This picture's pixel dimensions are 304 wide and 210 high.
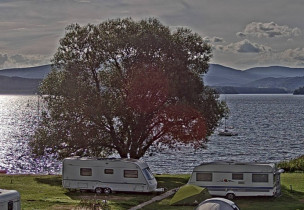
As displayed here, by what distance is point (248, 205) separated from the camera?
3134 cm

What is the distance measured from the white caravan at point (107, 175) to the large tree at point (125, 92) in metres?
5.54

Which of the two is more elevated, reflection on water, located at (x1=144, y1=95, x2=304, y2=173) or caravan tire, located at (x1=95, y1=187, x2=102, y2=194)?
caravan tire, located at (x1=95, y1=187, x2=102, y2=194)

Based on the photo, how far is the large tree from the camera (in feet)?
131

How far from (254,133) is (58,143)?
83.1 metres

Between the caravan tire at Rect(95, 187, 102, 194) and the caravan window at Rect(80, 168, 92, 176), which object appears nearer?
the caravan tire at Rect(95, 187, 102, 194)

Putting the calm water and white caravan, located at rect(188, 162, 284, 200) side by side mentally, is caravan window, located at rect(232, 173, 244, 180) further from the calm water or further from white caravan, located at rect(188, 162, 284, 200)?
the calm water

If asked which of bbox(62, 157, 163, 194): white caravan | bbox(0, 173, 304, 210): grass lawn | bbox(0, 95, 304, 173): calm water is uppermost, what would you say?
bbox(62, 157, 163, 194): white caravan

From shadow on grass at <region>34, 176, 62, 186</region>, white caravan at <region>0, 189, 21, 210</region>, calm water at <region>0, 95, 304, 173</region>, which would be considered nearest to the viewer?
white caravan at <region>0, 189, 21, 210</region>

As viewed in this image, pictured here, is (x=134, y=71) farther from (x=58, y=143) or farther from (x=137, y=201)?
(x=137, y=201)

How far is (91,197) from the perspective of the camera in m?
33.3

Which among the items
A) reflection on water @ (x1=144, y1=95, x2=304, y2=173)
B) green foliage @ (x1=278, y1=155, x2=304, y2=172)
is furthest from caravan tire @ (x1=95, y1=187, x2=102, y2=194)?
reflection on water @ (x1=144, y1=95, x2=304, y2=173)

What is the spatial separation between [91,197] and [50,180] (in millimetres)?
8354

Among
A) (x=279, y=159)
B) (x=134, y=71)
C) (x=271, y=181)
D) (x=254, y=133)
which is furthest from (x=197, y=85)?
(x=254, y=133)

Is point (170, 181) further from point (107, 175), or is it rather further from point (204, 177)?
point (107, 175)
